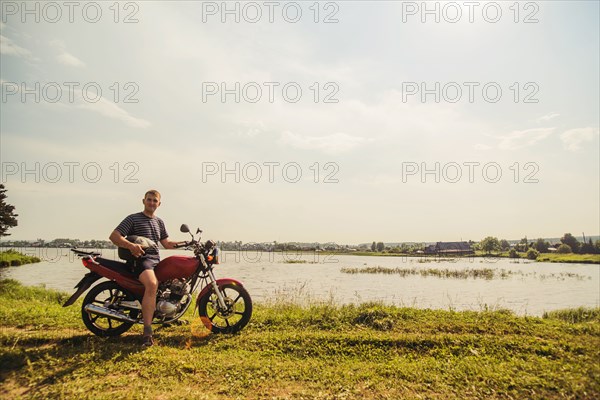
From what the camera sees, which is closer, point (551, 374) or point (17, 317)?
point (551, 374)

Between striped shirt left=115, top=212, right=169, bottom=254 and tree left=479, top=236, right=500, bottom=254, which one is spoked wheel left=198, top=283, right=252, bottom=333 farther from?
tree left=479, top=236, right=500, bottom=254

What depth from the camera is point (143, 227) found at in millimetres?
6293

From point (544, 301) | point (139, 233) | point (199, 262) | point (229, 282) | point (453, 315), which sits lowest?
point (544, 301)

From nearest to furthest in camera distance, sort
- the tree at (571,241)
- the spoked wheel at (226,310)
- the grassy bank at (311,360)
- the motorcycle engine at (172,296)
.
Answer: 1. the grassy bank at (311,360)
2. the motorcycle engine at (172,296)
3. the spoked wheel at (226,310)
4. the tree at (571,241)

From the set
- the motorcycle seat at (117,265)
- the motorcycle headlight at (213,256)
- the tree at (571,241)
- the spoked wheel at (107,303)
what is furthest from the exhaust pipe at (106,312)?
the tree at (571,241)

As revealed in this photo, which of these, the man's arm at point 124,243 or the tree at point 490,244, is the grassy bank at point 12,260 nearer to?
the man's arm at point 124,243

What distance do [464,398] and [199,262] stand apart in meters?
4.92

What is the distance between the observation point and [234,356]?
5234mm

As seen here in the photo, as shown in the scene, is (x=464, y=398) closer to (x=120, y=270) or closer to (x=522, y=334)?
(x=522, y=334)

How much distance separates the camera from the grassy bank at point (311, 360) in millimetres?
4145

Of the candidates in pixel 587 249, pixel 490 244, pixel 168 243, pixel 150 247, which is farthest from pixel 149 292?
pixel 490 244

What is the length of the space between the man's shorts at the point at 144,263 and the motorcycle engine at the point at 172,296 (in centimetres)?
51

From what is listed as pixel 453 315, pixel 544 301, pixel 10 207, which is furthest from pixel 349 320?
pixel 10 207

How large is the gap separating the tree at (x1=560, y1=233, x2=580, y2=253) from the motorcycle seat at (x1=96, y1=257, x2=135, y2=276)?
→ 122m
